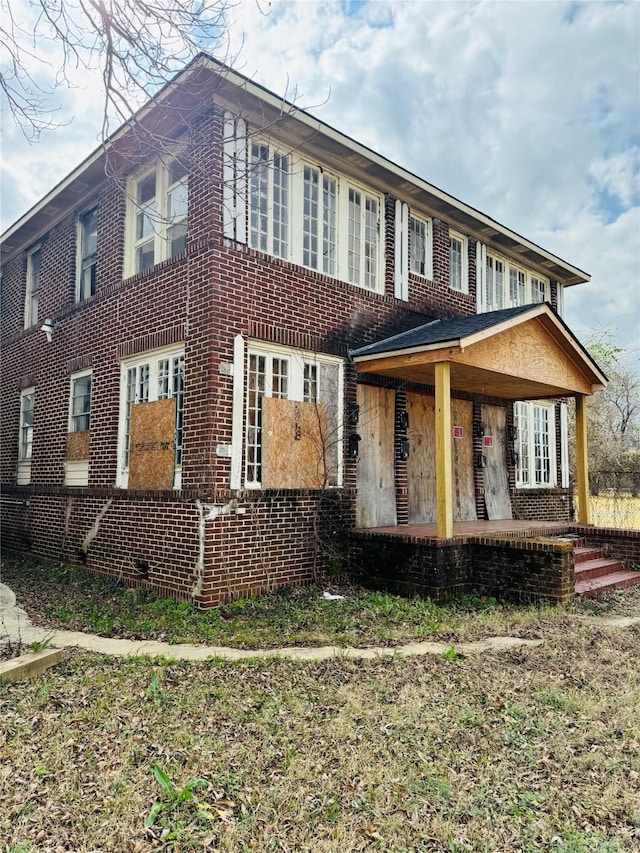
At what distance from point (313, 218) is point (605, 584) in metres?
6.83

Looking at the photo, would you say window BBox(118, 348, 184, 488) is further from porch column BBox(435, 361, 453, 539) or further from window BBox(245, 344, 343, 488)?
porch column BBox(435, 361, 453, 539)

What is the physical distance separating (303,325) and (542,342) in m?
3.87

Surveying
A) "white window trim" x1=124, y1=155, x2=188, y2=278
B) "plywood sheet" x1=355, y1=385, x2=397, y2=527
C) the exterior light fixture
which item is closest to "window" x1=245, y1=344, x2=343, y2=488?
"plywood sheet" x1=355, y1=385, x2=397, y2=527

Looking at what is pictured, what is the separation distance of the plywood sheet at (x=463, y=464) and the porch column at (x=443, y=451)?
3016 millimetres

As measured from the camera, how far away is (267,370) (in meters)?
8.15

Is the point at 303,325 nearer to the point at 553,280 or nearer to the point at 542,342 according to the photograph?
the point at 542,342

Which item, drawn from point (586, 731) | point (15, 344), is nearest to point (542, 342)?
point (586, 731)

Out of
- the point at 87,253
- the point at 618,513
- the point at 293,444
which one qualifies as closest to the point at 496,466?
the point at 293,444

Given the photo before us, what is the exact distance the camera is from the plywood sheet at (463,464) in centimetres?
1094

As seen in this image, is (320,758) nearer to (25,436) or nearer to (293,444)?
(293,444)

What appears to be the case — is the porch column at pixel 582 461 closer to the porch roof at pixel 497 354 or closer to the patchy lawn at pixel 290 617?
the porch roof at pixel 497 354

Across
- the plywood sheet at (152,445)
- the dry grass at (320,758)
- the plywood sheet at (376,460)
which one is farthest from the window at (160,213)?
the dry grass at (320,758)

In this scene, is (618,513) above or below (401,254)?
below

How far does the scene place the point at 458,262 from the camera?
11.8 meters
